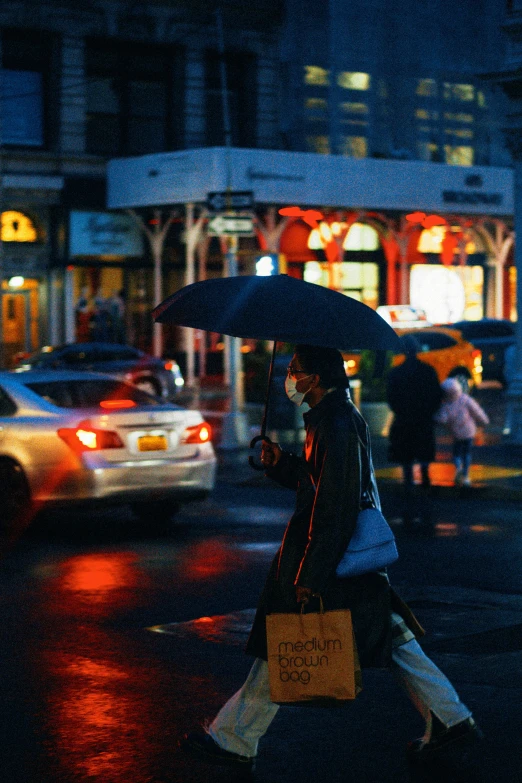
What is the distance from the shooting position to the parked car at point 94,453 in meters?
11.7

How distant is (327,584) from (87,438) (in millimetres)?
6861

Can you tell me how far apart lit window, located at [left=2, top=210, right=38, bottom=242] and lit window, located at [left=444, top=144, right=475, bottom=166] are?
38.0 ft

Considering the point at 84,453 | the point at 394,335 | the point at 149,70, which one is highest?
the point at 149,70

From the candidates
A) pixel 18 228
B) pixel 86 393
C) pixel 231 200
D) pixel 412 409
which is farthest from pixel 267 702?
pixel 18 228

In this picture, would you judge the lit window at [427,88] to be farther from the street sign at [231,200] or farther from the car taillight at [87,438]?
the car taillight at [87,438]

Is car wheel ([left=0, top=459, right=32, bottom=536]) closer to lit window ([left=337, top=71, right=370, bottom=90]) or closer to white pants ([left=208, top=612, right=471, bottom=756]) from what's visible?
white pants ([left=208, top=612, right=471, bottom=756])

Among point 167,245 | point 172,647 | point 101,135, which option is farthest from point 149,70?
point 172,647

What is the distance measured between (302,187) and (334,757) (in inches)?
1089

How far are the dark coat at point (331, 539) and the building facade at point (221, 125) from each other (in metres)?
27.5

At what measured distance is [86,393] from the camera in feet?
41.5

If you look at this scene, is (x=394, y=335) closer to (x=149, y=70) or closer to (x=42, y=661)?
(x=42, y=661)

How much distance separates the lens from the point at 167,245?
35.9 m

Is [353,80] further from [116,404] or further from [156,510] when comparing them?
[116,404]

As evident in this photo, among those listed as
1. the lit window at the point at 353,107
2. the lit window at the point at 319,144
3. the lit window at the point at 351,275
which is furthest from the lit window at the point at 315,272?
the lit window at the point at 353,107
